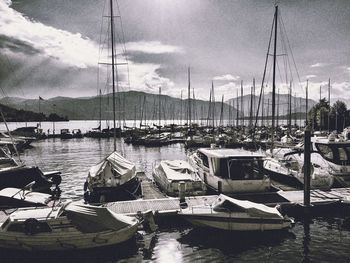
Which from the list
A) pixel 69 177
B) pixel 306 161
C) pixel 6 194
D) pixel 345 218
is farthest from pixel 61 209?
pixel 69 177

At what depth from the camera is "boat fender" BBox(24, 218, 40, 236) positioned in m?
13.6

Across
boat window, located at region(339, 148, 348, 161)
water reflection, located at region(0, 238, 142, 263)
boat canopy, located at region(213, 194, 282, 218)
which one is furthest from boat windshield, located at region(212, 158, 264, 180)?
boat window, located at region(339, 148, 348, 161)

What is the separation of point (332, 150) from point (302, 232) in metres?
11.1

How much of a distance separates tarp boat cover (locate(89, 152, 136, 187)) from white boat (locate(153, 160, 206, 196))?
2.69 metres

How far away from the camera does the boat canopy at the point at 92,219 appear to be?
13.8 meters

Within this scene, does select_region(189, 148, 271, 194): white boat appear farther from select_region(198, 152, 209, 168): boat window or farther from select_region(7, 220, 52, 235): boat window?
select_region(7, 220, 52, 235): boat window

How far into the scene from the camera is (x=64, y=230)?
45.1 ft

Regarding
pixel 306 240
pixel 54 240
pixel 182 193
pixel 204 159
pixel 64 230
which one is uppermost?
pixel 204 159

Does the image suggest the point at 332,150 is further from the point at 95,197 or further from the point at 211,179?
the point at 95,197

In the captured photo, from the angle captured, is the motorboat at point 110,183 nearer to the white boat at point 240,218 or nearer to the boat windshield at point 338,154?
the white boat at point 240,218

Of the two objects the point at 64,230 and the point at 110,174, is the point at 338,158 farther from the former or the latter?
the point at 64,230

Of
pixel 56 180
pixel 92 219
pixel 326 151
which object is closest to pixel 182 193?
pixel 92 219

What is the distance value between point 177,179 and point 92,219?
8.56 meters

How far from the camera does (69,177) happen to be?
34625 millimetres
